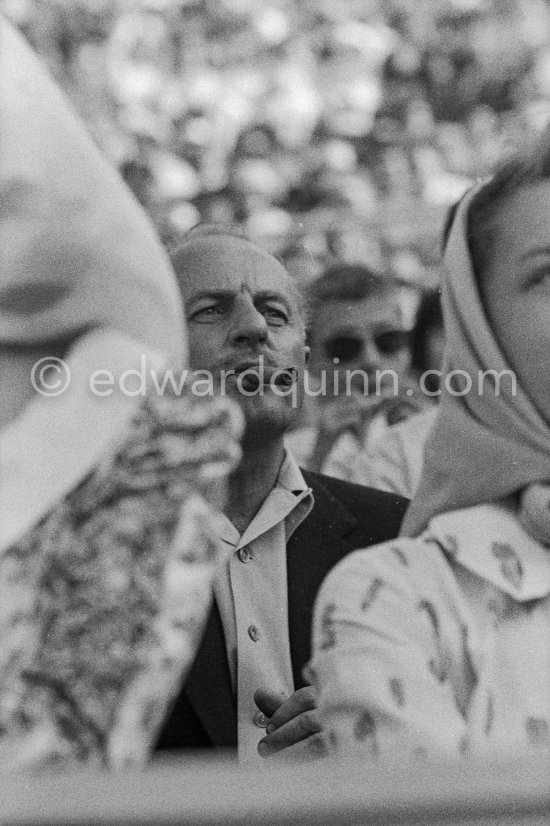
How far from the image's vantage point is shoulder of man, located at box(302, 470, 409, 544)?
151 cm

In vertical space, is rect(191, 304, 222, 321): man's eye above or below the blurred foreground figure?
above

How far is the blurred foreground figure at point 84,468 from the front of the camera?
136 centimetres

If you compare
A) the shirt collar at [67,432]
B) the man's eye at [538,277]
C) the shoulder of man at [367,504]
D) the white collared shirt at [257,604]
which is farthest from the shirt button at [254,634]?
the man's eye at [538,277]

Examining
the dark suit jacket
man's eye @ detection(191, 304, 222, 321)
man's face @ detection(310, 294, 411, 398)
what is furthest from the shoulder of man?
man's eye @ detection(191, 304, 222, 321)

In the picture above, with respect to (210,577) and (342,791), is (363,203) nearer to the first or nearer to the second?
(210,577)

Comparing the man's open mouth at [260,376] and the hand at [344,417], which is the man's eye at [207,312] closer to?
the man's open mouth at [260,376]

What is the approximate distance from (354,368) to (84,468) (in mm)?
417

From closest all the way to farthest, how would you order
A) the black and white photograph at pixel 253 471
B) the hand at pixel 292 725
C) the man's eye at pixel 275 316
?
the black and white photograph at pixel 253 471
the hand at pixel 292 725
the man's eye at pixel 275 316

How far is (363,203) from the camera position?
1.78 metres

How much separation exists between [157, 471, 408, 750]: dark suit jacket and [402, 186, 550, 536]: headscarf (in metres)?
0.06

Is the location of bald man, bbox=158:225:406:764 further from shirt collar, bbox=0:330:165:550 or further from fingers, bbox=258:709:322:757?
shirt collar, bbox=0:330:165:550

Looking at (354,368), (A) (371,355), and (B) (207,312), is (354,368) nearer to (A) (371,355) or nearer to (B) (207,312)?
(A) (371,355)

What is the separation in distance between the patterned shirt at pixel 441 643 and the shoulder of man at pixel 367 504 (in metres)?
0.03

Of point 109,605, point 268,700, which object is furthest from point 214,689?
point 109,605
